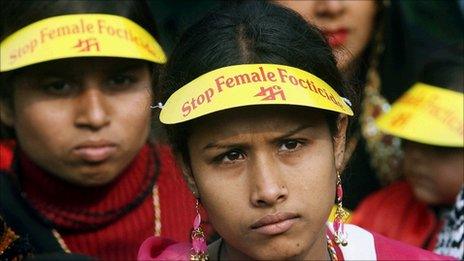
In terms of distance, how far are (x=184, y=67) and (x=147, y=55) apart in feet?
2.62

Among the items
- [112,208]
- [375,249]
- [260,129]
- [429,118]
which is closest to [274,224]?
[260,129]

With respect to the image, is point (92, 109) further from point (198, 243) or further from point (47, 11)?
point (198, 243)

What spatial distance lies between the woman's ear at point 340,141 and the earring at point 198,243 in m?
0.38

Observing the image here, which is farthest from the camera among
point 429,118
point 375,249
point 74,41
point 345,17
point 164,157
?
point 345,17

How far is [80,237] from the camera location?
3.68 metres

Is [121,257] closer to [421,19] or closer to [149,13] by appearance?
[149,13]

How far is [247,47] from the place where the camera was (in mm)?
2627

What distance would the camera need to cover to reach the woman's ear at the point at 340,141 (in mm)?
2750

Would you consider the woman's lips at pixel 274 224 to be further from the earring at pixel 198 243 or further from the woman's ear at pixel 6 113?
the woman's ear at pixel 6 113

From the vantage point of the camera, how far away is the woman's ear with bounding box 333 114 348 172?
9.02 feet

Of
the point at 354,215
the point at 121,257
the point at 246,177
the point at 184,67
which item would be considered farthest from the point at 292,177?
→ the point at 354,215

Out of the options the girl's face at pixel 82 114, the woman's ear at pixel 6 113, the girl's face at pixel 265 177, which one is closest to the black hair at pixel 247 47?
the girl's face at pixel 265 177

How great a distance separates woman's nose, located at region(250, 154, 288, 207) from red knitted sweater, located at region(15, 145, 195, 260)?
1116 millimetres

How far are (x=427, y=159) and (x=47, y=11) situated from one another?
147 cm
